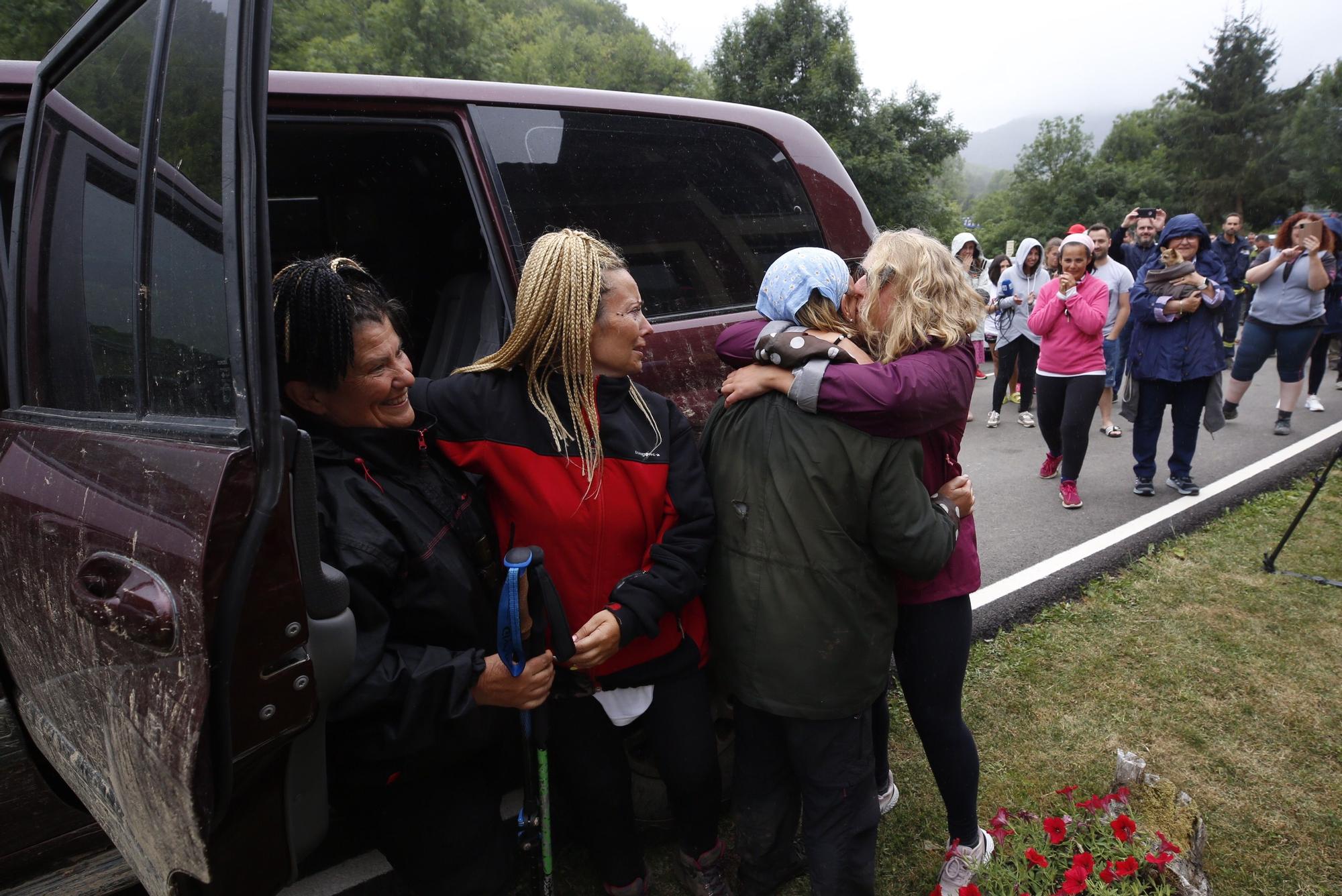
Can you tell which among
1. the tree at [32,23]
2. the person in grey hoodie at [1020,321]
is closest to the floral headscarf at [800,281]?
the person in grey hoodie at [1020,321]

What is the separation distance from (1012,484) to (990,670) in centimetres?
281

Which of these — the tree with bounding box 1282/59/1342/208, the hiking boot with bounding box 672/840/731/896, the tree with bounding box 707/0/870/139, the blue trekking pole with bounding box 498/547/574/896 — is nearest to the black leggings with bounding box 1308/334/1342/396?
the hiking boot with bounding box 672/840/731/896

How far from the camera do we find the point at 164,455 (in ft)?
3.76

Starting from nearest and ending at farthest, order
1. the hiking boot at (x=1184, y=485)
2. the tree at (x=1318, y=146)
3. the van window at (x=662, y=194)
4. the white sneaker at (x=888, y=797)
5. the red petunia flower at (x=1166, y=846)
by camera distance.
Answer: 1. the red petunia flower at (x=1166, y=846)
2. the van window at (x=662, y=194)
3. the white sneaker at (x=888, y=797)
4. the hiking boot at (x=1184, y=485)
5. the tree at (x=1318, y=146)

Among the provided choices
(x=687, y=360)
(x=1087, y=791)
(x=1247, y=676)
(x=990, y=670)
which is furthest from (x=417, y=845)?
→ (x=1247, y=676)

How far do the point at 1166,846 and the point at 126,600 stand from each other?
2.37 meters

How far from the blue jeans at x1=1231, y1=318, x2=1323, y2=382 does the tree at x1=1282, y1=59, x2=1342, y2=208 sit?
42.7 m

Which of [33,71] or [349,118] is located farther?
[349,118]

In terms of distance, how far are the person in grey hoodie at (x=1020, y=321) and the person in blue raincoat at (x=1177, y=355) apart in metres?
1.83

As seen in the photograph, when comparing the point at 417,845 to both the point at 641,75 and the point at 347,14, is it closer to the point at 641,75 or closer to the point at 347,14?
the point at 347,14

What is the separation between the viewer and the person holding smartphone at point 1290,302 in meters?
5.83

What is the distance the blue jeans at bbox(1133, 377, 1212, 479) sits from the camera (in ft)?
15.5

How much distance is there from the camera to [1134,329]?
4.84 metres

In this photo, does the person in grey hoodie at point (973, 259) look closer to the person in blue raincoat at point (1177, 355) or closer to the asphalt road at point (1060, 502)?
the asphalt road at point (1060, 502)
